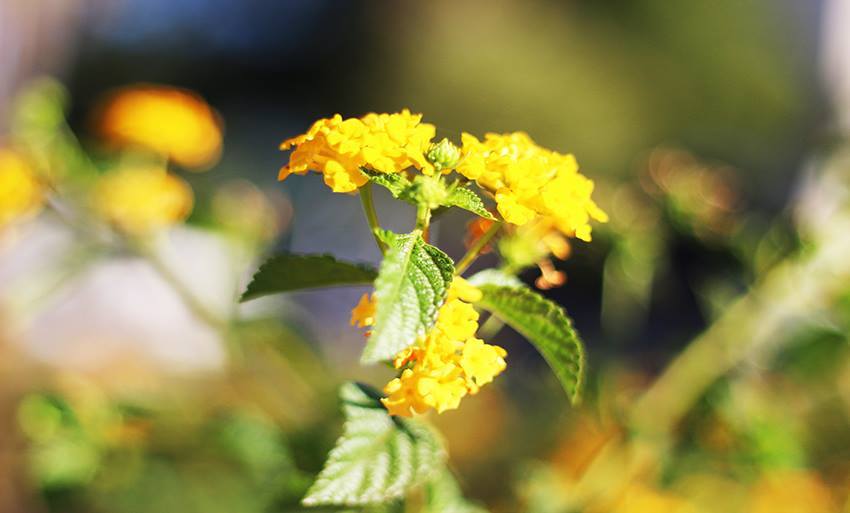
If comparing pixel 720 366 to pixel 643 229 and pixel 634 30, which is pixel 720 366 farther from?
pixel 634 30

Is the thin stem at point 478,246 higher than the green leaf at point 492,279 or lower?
higher

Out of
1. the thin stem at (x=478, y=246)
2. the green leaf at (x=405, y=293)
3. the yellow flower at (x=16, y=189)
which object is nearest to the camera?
the green leaf at (x=405, y=293)

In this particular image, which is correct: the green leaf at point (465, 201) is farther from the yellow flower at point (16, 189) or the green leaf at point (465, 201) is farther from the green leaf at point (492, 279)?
the yellow flower at point (16, 189)

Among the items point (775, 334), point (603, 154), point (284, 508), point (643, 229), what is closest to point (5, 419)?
point (284, 508)

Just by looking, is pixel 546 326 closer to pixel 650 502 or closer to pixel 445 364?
pixel 445 364

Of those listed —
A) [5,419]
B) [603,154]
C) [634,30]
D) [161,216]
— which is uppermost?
[634,30]

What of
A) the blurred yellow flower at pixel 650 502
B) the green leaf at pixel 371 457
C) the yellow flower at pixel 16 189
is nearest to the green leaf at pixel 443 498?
the green leaf at pixel 371 457

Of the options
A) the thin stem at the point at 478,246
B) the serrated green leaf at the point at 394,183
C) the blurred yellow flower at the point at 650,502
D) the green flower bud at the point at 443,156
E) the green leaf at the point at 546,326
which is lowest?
the blurred yellow flower at the point at 650,502

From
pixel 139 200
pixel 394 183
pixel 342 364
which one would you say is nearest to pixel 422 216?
pixel 394 183
